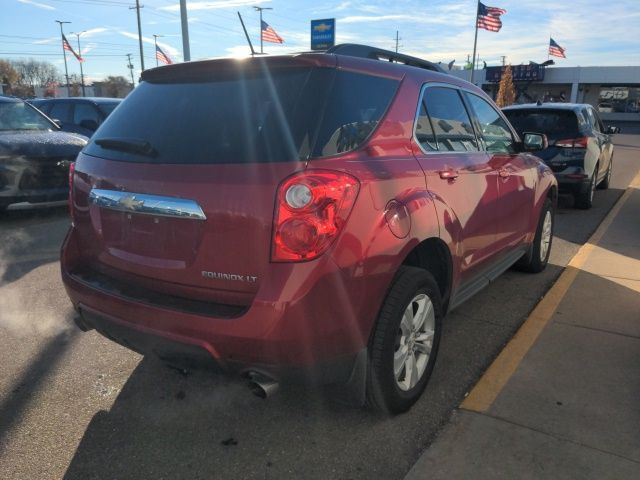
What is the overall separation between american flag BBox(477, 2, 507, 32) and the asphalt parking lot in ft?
101

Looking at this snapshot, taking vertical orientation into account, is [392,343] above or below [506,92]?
above

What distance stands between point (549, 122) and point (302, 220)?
7.57 m

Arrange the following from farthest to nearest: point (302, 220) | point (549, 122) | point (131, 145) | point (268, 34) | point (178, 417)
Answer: point (268, 34) < point (549, 122) < point (178, 417) < point (131, 145) < point (302, 220)

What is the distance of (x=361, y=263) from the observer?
2350 mm

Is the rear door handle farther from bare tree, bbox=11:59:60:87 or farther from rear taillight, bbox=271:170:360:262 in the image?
bare tree, bbox=11:59:60:87

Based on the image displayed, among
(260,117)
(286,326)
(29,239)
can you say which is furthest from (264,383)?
(29,239)

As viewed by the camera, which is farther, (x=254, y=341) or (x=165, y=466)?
(x=165, y=466)

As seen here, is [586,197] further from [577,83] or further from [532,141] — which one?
[577,83]

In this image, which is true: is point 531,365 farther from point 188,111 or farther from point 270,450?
point 188,111

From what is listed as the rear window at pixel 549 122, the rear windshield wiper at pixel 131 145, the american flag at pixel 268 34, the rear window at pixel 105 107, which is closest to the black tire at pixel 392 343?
the rear windshield wiper at pixel 131 145

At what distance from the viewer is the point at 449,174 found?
3131 millimetres

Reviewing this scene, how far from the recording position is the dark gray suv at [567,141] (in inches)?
329

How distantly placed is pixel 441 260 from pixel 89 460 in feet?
6.88

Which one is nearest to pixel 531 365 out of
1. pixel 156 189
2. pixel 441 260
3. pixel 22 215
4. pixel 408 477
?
pixel 441 260
